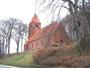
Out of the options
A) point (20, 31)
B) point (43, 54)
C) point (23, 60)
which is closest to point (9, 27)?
point (20, 31)

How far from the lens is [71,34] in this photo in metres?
31.9

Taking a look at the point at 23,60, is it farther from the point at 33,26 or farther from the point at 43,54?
the point at 33,26

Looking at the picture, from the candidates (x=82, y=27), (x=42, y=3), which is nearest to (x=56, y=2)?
(x=42, y=3)

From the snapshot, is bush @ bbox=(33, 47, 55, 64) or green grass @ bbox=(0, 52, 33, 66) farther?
green grass @ bbox=(0, 52, 33, 66)

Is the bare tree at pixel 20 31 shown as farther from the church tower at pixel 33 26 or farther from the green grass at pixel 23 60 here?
the green grass at pixel 23 60

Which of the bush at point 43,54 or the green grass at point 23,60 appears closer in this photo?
the bush at point 43,54

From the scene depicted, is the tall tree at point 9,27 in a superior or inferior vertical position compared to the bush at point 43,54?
superior

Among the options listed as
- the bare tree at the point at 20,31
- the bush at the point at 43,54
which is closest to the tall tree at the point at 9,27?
the bare tree at the point at 20,31

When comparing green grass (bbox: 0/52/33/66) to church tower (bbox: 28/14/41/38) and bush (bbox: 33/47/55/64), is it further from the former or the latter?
church tower (bbox: 28/14/41/38)

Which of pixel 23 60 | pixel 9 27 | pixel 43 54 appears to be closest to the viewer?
pixel 43 54

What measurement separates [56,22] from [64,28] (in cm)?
518

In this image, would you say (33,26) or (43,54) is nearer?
(43,54)

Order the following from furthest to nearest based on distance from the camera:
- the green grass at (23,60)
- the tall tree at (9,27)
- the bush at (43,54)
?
the tall tree at (9,27) → the green grass at (23,60) → the bush at (43,54)

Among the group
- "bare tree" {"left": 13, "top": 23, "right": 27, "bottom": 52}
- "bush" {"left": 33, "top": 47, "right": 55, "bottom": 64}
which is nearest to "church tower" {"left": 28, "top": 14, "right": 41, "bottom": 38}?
"bare tree" {"left": 13, "top": 23, "right": 27, "bottom": 52}
